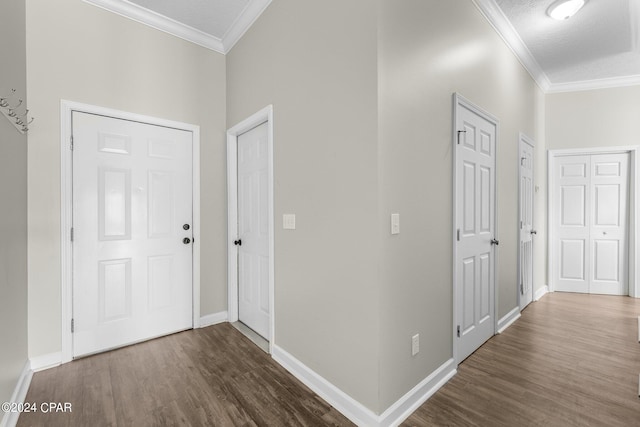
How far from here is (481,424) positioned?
1.64m

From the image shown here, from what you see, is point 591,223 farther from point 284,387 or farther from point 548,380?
point 284,387

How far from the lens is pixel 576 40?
3150 mm

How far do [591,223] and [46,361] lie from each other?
257 inches

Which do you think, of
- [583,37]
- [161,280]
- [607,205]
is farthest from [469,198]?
[607,205]

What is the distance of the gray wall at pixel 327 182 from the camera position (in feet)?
5.32

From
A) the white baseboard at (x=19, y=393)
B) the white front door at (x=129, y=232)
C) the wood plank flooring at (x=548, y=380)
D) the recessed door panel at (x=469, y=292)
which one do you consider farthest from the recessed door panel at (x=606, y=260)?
the white baseboard at (x=19, y=393)

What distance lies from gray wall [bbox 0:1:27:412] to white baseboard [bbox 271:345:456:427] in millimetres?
1652

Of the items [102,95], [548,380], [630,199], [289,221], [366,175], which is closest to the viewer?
[366,175]

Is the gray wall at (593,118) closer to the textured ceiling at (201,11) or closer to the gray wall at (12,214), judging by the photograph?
the textured ceiling at (201,11)

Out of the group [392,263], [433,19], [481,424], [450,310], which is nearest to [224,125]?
[433,19]

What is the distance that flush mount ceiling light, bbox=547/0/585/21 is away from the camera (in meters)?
2.48

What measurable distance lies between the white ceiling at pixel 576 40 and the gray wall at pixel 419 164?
1.59 ft

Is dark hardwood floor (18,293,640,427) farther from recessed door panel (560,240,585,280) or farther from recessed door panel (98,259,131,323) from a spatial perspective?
recessed door panel (560,240,585,280)

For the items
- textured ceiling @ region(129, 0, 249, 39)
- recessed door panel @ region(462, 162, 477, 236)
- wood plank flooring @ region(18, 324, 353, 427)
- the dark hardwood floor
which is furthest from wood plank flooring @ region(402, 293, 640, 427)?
textured ceiling @ region(129, 0, 249, 39)
